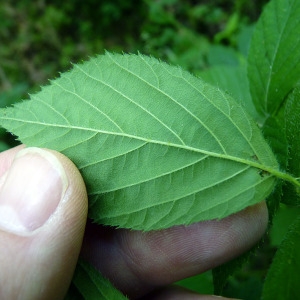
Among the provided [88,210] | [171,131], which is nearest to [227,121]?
[171,131]

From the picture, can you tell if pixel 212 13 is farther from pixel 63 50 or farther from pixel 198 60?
pixel 63 50

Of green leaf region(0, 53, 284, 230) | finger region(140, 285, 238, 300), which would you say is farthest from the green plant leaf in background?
finger region(140, 285, 238, 300)

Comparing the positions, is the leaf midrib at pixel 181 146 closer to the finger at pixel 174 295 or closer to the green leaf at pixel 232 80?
the finger at pixel 174 295

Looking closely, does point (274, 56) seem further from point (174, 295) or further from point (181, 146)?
point (174, 295)

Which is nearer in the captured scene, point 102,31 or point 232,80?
point 232,80

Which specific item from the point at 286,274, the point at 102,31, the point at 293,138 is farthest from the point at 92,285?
the point at 102,31

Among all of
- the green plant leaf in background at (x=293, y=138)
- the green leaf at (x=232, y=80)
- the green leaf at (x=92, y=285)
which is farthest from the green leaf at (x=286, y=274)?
the green leaf at (x=232, y=80)
